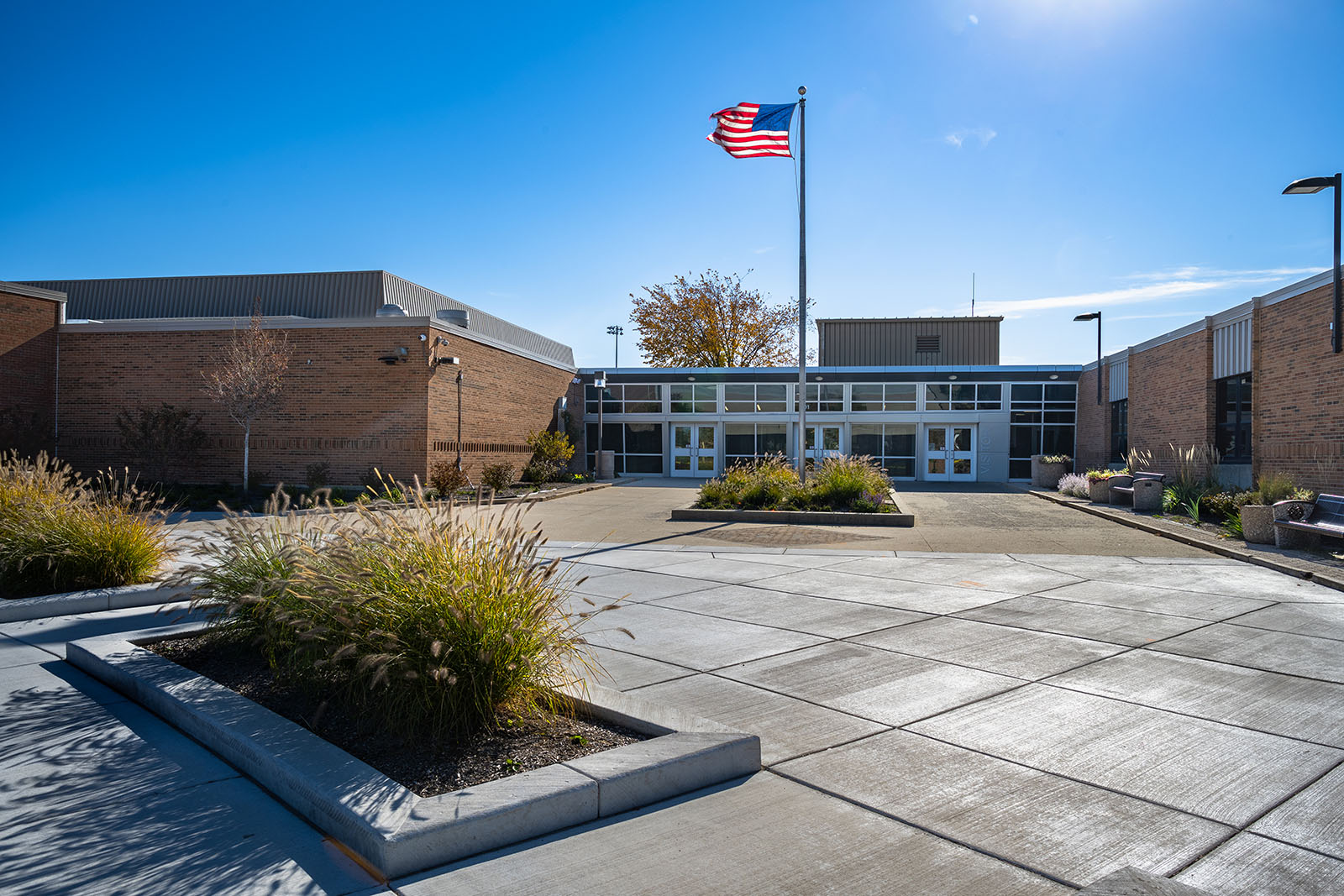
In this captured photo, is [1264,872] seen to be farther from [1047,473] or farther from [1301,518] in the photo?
[1047,473]

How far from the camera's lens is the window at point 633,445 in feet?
122

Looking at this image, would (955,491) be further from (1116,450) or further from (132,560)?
(132,560)

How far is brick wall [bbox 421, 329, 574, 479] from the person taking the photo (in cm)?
2344

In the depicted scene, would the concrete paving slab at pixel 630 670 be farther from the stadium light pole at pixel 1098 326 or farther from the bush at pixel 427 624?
the stadium light pole at pixel 1098 326

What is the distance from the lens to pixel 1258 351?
18094mm

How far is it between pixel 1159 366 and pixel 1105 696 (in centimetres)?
2254

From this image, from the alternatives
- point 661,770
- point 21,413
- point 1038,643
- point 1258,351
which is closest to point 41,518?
point 661,770

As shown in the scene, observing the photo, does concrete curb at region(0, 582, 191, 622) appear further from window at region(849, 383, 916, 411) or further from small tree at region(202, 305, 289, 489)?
window at region(849, 383, 916, 411)

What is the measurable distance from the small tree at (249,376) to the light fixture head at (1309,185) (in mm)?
22281

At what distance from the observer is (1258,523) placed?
12977 mm

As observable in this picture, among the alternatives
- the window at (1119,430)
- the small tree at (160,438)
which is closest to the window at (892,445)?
the window at (1119,430)

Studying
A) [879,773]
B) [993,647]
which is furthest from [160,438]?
[879,773]

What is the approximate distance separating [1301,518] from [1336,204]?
6.28m

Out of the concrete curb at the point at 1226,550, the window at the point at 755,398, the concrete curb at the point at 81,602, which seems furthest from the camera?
the window at the point at 755,398
